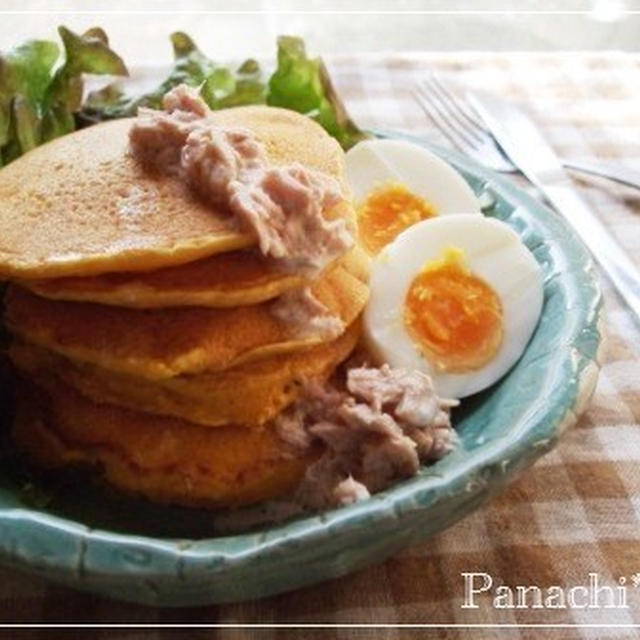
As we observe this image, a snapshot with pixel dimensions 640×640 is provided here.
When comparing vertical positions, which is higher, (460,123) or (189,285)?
(189,285)

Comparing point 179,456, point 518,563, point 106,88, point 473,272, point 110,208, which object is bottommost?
point 518,563

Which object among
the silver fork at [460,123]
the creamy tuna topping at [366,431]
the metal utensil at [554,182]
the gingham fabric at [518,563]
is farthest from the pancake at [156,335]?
the silver fork at [460,123]

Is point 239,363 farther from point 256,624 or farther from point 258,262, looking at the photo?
point 256,624

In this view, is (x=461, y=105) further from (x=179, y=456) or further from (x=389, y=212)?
(x=179, y=456)

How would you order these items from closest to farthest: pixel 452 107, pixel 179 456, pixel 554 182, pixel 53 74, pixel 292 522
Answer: pixel 292 522, pixel 179 456, pixel 53 74, pixel 554 182, pixel 452 107

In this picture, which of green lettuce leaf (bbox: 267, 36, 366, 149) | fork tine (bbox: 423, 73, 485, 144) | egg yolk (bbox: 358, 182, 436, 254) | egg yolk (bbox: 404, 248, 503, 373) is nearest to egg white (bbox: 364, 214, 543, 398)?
egg yolk (bbox: 404, 248, 503, 373)

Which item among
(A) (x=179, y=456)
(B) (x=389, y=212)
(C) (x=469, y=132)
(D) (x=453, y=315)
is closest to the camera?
(A) (x=179, y=456)

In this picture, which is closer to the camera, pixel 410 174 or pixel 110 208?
pixel 110 208

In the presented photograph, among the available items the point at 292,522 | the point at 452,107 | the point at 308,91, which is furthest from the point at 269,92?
the point at 292,522
